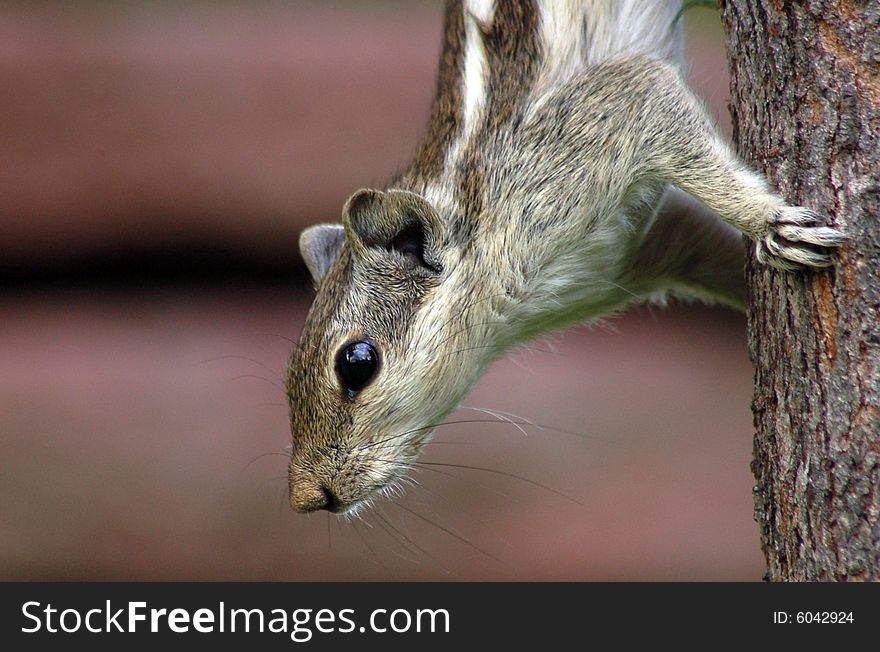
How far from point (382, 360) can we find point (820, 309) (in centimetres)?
113

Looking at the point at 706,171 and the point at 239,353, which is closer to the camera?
the point at 706,171

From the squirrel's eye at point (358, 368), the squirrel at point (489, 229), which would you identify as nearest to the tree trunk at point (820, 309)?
the squirrel at point (489, 229)

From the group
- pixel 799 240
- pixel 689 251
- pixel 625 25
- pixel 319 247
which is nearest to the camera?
pixel 799 240

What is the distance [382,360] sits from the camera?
2.65m

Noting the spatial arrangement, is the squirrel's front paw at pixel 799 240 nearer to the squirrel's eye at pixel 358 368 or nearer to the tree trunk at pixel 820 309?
the tree trunk at pixel 820 309

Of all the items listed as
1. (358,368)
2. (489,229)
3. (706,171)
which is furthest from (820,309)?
(358,368)

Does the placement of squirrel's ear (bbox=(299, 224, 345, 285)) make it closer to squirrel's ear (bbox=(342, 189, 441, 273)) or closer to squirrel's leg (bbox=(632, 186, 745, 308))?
squirrel's ear (bbox=(342, 189, 441, 273))

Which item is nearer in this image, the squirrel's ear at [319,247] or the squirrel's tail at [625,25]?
the squirrel's tail at [625,25]

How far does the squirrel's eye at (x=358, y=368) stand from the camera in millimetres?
2643

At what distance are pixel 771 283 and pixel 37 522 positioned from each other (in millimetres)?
3722

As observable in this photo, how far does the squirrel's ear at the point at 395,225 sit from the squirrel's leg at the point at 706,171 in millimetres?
527

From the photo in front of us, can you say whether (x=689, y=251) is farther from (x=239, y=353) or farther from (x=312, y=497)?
(x=239, y=353)

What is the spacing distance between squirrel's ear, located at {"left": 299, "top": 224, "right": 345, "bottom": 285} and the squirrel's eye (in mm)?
565

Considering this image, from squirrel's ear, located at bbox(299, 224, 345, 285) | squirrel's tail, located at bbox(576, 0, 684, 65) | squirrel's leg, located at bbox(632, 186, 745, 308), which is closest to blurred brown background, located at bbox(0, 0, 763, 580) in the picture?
squirrel's ear, located at bbox(299, 224, 345, 285)
